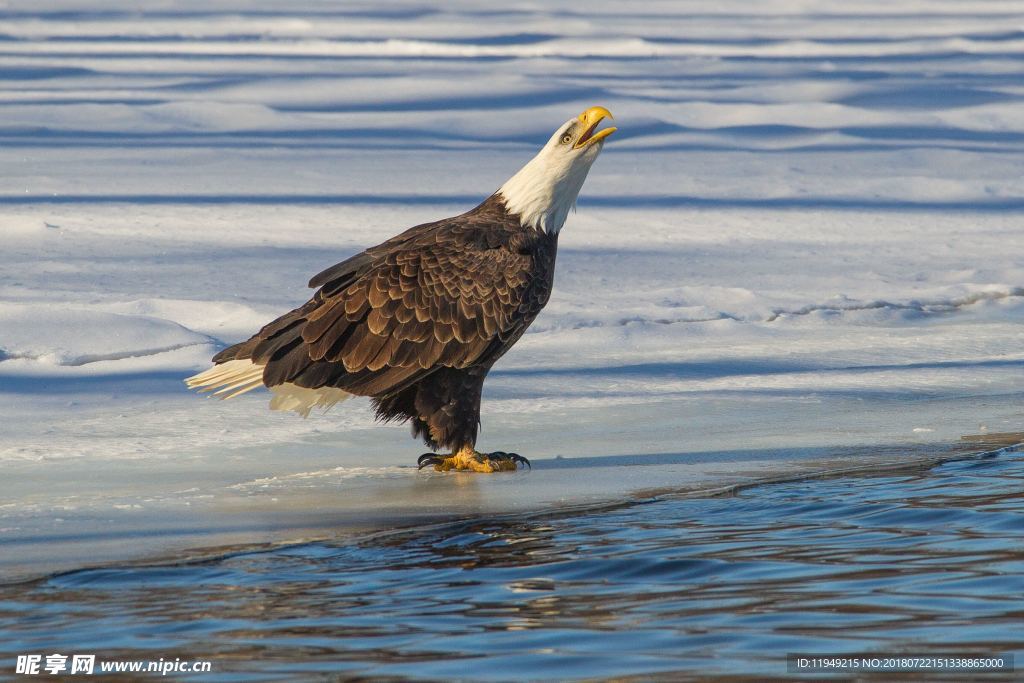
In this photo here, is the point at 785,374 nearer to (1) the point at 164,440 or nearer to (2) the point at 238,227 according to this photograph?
(1) the point at 164,440

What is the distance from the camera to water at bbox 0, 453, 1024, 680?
3.96m

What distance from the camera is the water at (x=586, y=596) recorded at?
3955 mm

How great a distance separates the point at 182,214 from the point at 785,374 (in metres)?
5.20

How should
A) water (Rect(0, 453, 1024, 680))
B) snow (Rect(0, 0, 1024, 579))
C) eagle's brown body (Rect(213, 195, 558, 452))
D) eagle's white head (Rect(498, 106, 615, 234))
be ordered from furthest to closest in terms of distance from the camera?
eagle's white head (Rect(498, 106, 615, 234)) → eagle's brown body (Rect(213, 195, 558, 452)) → snow (Rect(0, 0, 1024, 579)) → water (Rect(0, 453, 1024, 680))

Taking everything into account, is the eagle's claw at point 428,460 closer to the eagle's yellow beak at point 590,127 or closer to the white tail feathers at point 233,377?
the white tail feathers at point 233,377

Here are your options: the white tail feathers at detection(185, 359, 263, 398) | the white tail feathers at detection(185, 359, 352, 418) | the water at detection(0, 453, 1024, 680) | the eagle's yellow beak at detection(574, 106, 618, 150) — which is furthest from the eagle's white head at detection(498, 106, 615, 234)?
the water at detection(0, 453, 1024, 680)

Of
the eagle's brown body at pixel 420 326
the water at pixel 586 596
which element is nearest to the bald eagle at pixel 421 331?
the eagle's brown body at pixel 420 326

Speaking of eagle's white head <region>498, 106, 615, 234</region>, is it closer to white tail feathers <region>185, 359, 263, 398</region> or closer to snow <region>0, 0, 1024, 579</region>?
snow <region>0, 0, 1024, 579</region>

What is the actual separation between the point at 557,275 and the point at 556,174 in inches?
133

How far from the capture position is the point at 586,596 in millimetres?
4492

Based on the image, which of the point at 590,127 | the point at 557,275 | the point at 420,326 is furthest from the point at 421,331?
the point at 557,275

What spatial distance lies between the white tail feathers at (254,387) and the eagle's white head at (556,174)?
98 cm

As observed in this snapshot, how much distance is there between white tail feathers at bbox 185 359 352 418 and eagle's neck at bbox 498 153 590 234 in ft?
3.15

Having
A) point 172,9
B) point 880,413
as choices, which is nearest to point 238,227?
point 880,413
